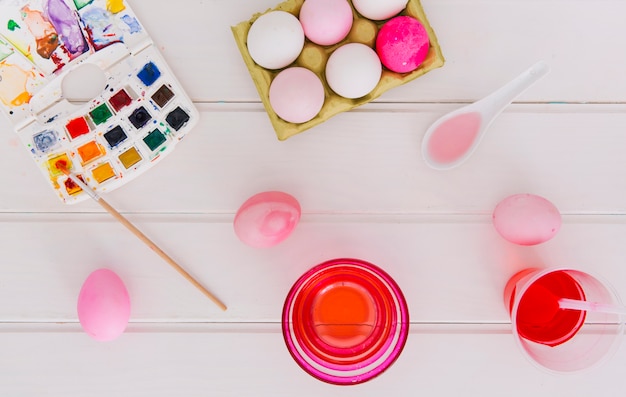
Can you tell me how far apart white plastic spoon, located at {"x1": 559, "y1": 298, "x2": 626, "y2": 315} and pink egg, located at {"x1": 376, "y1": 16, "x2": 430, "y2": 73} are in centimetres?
32

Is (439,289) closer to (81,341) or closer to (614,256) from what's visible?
(614,256)

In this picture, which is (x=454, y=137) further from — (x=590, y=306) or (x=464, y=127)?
(x=590, y=306)

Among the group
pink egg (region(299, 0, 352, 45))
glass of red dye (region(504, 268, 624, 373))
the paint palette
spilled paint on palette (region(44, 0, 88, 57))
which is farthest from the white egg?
glass of red dye (region(504, 268, 624, 373))

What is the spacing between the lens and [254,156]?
69cm

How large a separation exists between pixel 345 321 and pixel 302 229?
128mm

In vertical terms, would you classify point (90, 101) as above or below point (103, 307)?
above

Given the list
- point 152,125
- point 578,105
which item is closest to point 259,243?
point 152,125

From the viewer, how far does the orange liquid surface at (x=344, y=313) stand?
0.63 m

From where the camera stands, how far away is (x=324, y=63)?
65cm

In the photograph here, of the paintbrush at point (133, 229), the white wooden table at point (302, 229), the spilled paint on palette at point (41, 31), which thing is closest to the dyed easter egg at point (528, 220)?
the white wooden table at point (302, 229)

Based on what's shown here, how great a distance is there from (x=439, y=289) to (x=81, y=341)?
46cm

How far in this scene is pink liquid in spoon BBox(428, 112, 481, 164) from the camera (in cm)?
68

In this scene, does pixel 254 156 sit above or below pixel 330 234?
above

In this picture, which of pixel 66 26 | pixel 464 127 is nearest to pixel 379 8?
pixel 464 127
